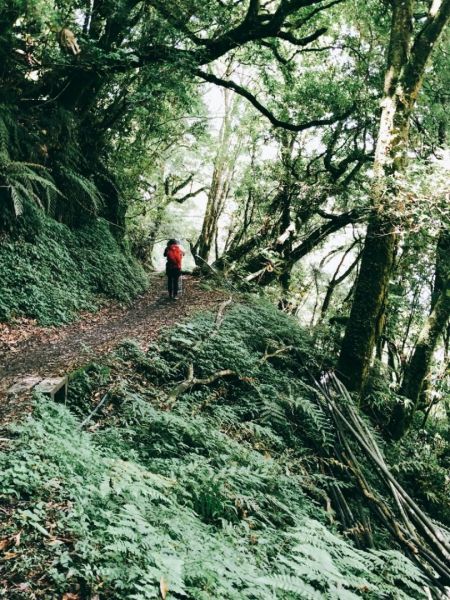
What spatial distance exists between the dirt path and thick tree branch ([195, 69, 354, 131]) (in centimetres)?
583

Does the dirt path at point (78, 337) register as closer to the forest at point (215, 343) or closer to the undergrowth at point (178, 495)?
the forest at point (215, 343)

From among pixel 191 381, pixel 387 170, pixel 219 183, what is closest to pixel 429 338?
pixel 387 170

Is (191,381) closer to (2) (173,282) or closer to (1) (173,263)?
(1) (173,263)

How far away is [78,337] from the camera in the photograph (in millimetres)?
9117

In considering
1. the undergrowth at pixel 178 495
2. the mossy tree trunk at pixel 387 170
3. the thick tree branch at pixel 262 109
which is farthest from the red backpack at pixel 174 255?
the mossy tree trunk at pixel 387 170

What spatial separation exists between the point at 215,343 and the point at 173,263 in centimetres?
549

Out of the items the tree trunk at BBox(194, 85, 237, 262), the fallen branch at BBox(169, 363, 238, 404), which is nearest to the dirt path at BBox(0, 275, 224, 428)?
the fallen branch at BBox(169, 363, 238, 404)

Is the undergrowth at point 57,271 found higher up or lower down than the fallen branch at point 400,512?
higher up

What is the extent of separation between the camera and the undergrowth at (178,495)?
2.71m

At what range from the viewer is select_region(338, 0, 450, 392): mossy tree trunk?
891cm

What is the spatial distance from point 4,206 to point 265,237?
1232 cm

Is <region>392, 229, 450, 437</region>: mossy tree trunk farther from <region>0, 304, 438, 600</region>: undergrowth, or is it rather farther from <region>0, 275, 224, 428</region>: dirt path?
<region>0, 275, 224, 428</region>: dirt path

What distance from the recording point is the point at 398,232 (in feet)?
28.0

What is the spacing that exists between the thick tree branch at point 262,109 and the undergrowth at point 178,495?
7.61 meters
